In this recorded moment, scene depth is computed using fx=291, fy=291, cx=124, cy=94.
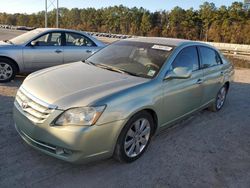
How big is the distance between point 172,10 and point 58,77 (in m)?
76.7

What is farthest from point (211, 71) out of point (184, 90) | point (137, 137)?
point (137, 137)

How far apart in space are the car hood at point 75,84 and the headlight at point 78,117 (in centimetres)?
7

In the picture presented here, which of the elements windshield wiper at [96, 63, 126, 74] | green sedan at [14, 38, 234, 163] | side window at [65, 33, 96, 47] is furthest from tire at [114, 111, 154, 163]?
side window at [65, 33, 96, 47]

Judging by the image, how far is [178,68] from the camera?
414cm

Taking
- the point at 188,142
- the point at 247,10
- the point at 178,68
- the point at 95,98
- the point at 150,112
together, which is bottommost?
the point at 188,142

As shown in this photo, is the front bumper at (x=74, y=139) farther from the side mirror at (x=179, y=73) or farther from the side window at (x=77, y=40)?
the side window at (x=77, y=40)

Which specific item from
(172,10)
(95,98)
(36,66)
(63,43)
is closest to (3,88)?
(36,66)

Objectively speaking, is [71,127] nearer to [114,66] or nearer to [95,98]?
[95,98]

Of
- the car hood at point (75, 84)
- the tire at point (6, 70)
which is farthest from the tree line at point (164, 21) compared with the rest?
the car hood at point (75, 84)

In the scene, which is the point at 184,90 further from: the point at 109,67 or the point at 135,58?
the point at 109,67

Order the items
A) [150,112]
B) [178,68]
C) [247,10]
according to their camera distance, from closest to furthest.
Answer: [150,112] < [178,68] < [247,10]

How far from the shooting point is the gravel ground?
10.7 ft

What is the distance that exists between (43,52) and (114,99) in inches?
186

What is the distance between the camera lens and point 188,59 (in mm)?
4625
